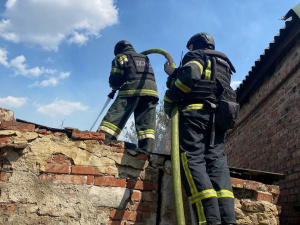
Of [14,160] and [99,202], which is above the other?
[14,160]

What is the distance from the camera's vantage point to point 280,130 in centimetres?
427

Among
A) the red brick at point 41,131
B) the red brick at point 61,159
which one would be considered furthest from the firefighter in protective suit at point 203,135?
the red brick at point 41,131

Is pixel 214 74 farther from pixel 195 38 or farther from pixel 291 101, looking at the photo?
pixel 291 101

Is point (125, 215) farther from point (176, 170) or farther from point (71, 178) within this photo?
point (176, 170)

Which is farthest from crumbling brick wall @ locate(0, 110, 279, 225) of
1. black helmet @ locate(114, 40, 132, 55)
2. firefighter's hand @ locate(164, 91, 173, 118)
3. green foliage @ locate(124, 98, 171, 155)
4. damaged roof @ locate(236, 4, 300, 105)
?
green foliage @ locate(124, 98, 171, 155)

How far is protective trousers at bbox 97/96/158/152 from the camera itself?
3.19 m

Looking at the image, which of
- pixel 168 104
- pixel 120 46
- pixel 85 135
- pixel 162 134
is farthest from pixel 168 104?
pixel 162 134

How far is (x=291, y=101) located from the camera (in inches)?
160

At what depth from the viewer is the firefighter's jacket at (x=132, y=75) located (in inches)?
139

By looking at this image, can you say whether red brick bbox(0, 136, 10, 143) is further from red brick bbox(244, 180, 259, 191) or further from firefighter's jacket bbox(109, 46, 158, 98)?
red brick bbox(244, 180, 259, 191)

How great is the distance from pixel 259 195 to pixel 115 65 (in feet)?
7.98

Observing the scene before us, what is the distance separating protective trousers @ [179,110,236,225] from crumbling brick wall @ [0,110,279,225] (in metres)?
0.47

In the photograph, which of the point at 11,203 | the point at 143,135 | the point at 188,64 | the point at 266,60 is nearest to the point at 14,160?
the point at 11,203

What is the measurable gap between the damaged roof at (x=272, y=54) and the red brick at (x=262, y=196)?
2.48 m
